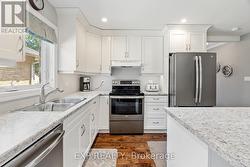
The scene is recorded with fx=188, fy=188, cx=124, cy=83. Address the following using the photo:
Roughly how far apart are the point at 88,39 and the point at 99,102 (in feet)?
4.51

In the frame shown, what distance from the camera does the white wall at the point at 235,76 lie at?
4.93 meters

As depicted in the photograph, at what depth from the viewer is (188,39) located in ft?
13.3

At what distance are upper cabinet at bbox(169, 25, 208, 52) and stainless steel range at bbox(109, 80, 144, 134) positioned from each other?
1.31 metres

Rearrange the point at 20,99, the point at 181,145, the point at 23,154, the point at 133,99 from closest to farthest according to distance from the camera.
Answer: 1. the point at 23,154
2. the point at 181,145
3. the point at 20,99
4. the point at 133,99

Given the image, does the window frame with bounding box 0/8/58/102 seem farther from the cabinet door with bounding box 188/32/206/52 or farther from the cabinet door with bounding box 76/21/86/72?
the cabinet door with bounding box 188/32/206/52

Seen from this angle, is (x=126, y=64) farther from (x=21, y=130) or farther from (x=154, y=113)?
(x=21, y=130)

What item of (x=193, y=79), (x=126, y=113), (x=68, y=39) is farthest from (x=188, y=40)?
(x=68, y=39)

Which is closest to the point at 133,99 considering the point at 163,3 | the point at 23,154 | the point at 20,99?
the point at 163,3

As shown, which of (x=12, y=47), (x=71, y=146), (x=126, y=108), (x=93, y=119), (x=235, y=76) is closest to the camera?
(x=12, y=47)

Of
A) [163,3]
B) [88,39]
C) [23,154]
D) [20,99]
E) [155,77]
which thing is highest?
[163,3]

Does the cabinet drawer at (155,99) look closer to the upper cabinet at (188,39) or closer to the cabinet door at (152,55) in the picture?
the cabinet door at (152,55)

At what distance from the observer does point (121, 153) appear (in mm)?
3053

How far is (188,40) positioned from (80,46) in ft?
7.46

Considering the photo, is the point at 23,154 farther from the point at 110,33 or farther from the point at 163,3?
the point at 110,33
